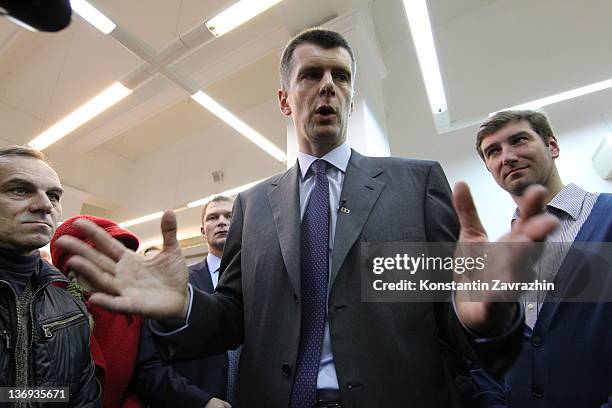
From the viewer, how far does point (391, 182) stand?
95 centimetres

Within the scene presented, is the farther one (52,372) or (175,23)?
(175,23)

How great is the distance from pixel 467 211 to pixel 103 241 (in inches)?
31.6

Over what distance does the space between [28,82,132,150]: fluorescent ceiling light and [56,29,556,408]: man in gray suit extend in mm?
2935

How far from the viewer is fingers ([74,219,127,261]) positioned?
0.72m

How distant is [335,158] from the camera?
41.7 inches

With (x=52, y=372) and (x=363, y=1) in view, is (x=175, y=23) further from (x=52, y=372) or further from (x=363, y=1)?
(x=52, y=372)

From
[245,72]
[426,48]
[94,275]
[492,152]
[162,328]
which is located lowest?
[162,328]

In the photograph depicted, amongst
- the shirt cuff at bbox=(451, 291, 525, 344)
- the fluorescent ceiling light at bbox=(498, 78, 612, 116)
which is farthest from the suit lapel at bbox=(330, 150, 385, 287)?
the fluorescent ceiling light at bbox=(498, 78, 612, 116)

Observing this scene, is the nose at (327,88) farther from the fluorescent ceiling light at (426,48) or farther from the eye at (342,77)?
the fluorescent ceiling light at (426,48)

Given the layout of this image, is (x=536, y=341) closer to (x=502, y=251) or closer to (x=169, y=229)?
(x=502, y=251)

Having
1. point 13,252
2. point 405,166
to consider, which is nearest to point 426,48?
point 405,166

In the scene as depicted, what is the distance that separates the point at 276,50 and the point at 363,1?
5.25 ft

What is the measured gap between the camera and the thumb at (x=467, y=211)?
650 mm

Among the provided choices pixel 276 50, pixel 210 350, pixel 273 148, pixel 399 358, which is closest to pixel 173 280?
pixel 210 350
